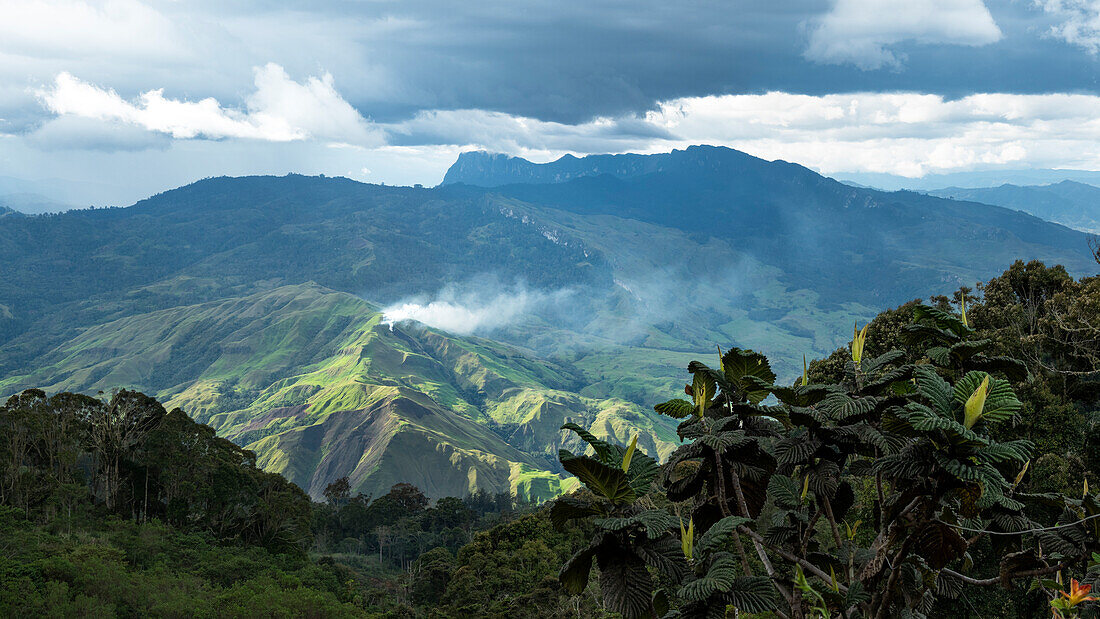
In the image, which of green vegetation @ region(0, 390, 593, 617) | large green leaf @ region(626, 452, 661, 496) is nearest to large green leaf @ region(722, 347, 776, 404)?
large green leaf @ region(626, 452, 661, 496)

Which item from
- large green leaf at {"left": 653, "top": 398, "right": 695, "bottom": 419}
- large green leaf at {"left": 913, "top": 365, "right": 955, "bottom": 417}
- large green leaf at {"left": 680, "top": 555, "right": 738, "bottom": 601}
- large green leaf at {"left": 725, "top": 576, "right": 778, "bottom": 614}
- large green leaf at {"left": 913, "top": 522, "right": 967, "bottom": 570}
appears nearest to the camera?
large green leaf at {"left": 680, "top": 555, "right": 738, "bottom": 601}

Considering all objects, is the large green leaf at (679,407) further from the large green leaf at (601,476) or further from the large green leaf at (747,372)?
the large green leaf at (601,476)

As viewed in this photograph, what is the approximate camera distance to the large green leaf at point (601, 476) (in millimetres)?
5926

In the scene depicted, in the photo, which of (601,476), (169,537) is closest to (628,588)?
(601,476)

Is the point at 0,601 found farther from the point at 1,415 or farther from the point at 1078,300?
the point at 1078,300

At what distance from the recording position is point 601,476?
19.9 feet

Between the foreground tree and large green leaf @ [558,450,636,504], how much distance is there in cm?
2

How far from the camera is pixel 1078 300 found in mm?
29672

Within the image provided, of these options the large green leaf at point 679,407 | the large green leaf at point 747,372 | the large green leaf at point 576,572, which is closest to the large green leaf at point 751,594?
the large green leaf at point 576,572

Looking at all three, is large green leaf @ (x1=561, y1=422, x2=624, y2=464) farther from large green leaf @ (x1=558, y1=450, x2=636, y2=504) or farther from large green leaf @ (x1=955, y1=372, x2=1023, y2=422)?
large green leaf @ (x1=955, y1=372, x2=1023, y2=422)

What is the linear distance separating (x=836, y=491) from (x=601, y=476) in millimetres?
3548

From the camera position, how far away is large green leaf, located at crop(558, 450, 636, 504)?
5926 mm

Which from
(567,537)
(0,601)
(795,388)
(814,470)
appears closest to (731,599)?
(814,470)

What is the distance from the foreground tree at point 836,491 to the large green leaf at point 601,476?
0.02 meters
